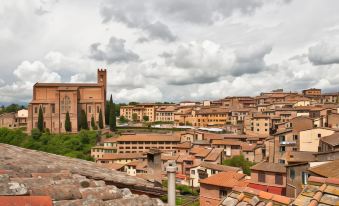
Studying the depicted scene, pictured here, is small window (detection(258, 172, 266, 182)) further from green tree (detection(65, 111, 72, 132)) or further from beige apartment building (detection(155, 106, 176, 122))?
beige apartment building (detection(155, 106, 176, 122))

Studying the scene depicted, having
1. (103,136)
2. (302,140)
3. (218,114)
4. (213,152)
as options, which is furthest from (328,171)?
(218,114)

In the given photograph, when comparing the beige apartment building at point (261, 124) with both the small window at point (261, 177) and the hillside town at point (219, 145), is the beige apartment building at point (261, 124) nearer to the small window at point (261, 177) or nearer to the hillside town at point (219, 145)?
the hillside town at point (219, 145)

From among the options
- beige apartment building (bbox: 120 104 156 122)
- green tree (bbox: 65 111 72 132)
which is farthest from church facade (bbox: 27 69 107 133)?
beige apartment building (bbox: 120 104 156 122)

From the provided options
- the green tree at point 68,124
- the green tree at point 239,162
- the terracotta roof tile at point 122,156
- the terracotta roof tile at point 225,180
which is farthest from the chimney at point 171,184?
the green tree at point 68,124

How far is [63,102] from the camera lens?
8231 centimetres

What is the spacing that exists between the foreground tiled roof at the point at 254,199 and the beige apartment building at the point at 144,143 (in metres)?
55.5

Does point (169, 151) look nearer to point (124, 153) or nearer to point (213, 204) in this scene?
point (124, 153)

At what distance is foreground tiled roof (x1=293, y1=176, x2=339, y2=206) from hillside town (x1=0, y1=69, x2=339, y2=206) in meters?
0.01

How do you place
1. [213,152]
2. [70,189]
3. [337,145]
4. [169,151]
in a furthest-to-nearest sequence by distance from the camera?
[169,151], [213,152], [337,145], [70,189]

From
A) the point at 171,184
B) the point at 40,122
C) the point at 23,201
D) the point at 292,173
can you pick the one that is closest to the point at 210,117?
the point at 40,122

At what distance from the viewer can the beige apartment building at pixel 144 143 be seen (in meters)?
60.9

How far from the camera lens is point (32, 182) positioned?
13.9ft

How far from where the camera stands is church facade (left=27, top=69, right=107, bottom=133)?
81.5 meters

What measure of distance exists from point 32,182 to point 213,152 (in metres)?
46.4
